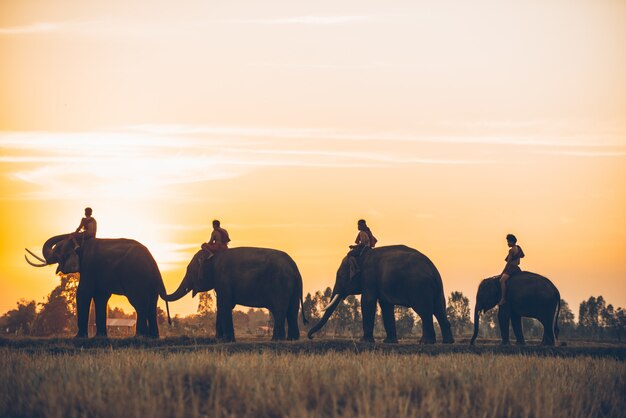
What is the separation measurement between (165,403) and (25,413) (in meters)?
2.84

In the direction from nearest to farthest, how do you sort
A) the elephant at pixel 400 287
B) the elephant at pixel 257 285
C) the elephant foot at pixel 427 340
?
the elephant foot at pixel 427 340, the elephant at pixel 400 287, the elephant at pixel 257 285

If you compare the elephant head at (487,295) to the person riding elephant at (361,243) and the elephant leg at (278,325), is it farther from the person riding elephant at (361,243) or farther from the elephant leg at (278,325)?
the elephant leg at (278,325)

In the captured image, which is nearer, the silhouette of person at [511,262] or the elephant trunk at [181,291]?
the silhouette of person at [511,262]

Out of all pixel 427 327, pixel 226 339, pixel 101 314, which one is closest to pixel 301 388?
pixel 226 339

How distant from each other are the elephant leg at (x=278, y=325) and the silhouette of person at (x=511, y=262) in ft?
28.8

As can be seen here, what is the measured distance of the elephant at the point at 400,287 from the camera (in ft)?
109

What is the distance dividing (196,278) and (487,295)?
37.9 feet

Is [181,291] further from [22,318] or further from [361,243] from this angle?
[22,318]

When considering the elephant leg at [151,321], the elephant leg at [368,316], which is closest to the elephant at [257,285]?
the elephant leg at [151,321]

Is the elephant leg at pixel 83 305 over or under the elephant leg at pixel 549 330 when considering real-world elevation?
over

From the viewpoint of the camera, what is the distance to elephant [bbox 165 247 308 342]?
3327 cm

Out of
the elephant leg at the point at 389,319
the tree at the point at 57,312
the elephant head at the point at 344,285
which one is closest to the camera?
the elephant leg at the point at 389,319

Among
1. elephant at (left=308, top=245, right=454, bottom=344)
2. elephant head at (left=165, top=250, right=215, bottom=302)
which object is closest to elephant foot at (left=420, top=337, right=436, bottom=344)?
elephant at (left=308, top=245, right=454, bottom=344)

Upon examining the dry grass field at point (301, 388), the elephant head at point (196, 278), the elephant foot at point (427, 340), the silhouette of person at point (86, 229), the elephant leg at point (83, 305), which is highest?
the silhouette of person at point (86, 229)
